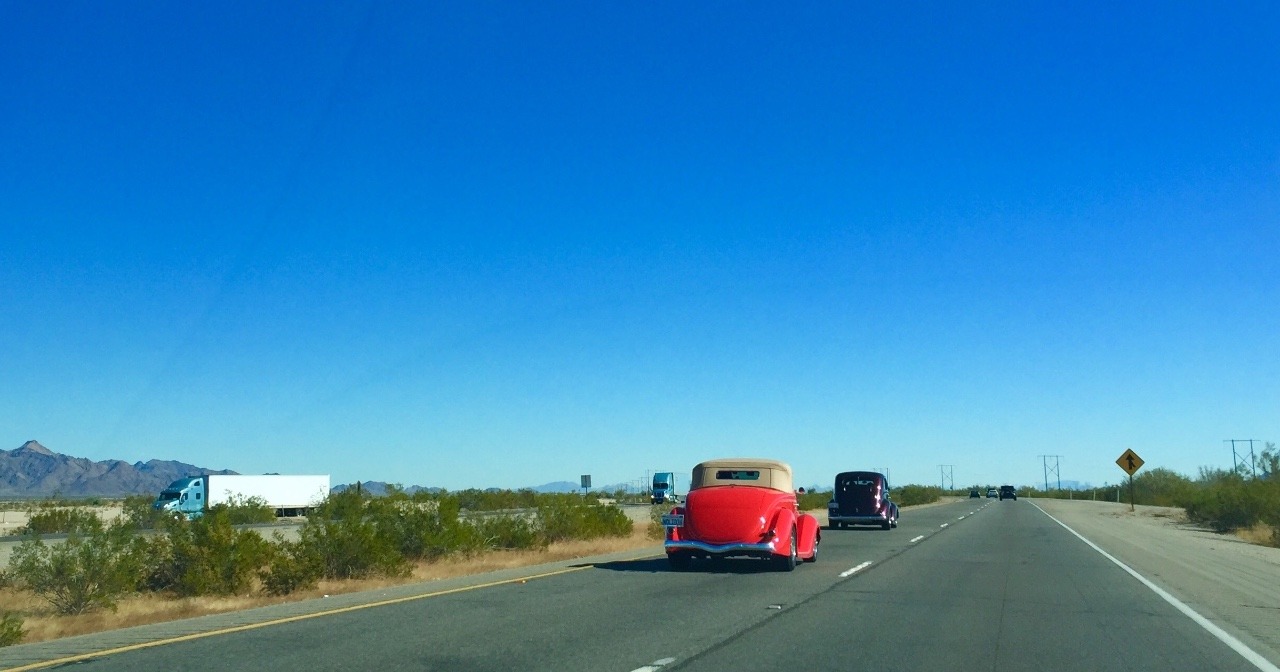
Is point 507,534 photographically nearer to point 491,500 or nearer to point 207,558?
point 207,558

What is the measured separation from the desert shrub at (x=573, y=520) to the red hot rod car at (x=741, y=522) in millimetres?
11914

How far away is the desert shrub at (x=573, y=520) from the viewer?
3106 centimetres

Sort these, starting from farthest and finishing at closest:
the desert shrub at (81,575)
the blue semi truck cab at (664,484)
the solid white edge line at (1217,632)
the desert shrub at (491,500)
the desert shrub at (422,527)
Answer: the blue semi truck cab at (664,484) < the desert shrub at (491,500) < the desert shrub at (422,527) < the desert shrub at (81,575) < the solid white edge line at (1217,632)

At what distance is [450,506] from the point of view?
82.9 ft

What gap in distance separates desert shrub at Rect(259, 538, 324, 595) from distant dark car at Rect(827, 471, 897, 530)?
22.6m

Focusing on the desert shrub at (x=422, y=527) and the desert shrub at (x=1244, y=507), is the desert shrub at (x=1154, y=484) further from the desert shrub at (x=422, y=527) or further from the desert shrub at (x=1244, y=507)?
the desert shrub at (x=422, y=527)

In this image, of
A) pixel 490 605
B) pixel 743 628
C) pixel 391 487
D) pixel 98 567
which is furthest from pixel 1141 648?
pixel 391 487

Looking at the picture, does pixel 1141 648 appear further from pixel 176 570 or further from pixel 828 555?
pixel 176 570

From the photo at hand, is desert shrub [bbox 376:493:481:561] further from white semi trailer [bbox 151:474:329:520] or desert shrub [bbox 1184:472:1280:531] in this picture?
white semi trailer [bbox 151:474:329:520]

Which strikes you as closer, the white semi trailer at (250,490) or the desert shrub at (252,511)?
the desert shrub at (252,511)

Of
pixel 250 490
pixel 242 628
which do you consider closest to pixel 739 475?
pixel 242 628

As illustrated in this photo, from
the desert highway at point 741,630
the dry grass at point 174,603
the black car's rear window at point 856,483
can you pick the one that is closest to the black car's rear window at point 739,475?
the desert highway at point 741,630

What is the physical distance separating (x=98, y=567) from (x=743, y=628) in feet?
39.1

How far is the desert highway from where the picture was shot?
9336 mm
